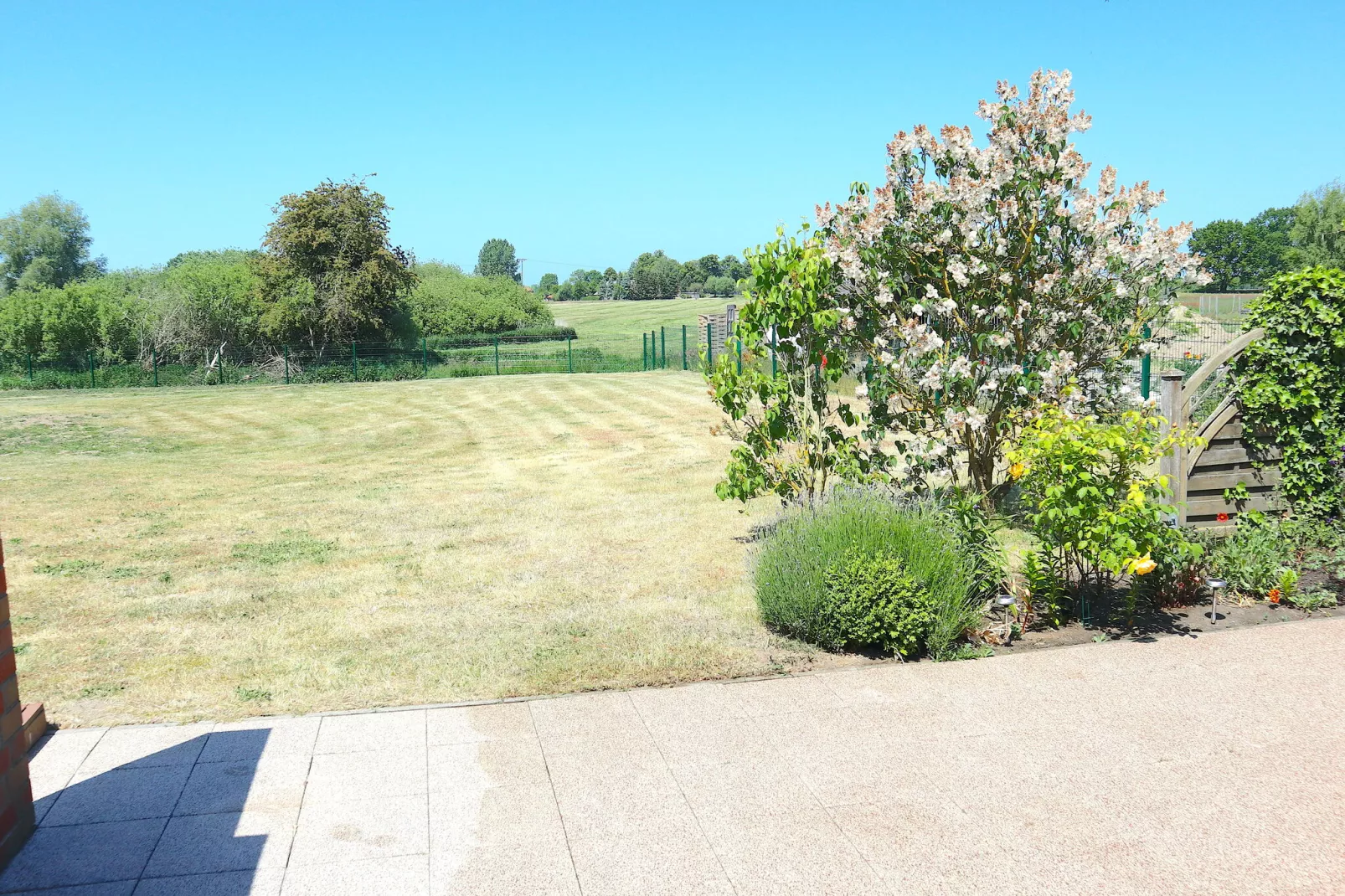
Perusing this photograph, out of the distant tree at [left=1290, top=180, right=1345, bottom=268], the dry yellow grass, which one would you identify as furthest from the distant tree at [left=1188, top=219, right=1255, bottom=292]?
the dry yellow grass

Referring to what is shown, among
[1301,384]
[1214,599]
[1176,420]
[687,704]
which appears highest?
[1301,384]

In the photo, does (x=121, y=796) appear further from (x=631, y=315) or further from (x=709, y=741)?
(x=631, y=315)

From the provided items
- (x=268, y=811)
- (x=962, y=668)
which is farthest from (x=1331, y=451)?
(x=268, y=811)

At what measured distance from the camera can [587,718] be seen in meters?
5.05

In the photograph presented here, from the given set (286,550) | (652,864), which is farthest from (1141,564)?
(286,550)

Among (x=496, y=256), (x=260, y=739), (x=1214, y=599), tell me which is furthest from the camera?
(x=496, y=256)

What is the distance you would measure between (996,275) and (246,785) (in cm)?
639

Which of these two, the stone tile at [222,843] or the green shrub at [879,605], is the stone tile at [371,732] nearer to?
the stone tile at [222,843]

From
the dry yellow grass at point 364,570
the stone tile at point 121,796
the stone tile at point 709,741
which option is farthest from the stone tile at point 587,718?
the stone tile at point 121,796

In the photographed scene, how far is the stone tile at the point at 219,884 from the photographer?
11.4 feet

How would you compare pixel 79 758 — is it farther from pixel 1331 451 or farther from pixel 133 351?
pixel 133 351

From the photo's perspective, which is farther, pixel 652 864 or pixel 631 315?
pixel 631 315

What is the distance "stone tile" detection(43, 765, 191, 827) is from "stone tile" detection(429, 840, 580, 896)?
1335 mm

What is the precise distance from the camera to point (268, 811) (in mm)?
4051
